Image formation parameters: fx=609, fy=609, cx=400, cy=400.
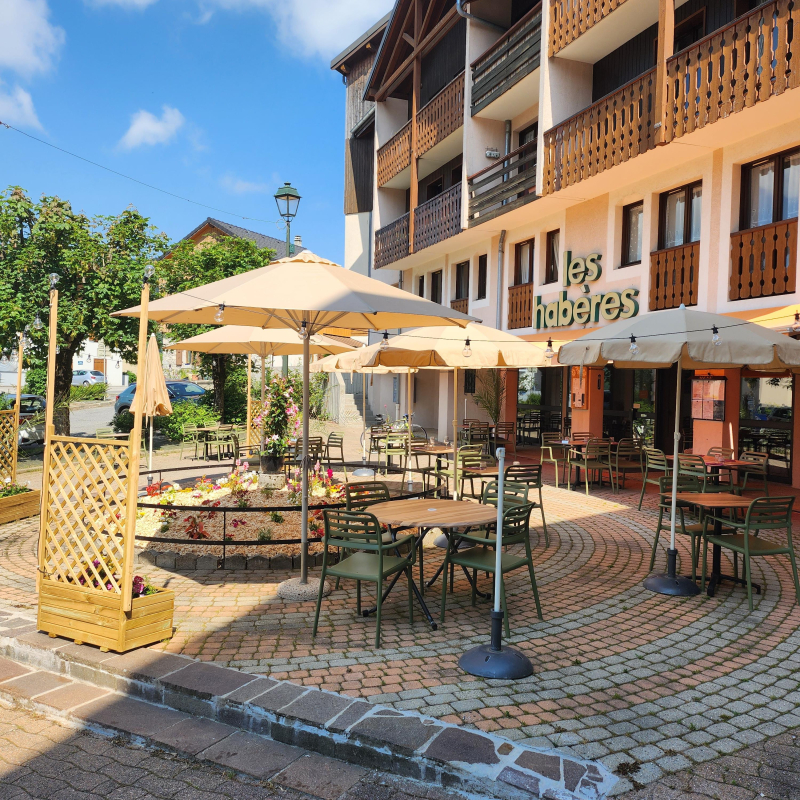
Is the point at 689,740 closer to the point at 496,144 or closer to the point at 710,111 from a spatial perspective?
the point at 710,111

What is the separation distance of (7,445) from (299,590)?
16.9 ft

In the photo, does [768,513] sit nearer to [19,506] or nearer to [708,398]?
[708,398]

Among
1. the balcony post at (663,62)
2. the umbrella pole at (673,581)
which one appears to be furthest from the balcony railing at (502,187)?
the umbrella pole at (673,581)

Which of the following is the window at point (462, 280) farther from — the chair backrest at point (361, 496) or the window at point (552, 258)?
the chair backrest at point (361, 496)

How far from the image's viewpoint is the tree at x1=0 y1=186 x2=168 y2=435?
12758mm

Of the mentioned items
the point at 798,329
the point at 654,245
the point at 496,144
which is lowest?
the point at 798,329

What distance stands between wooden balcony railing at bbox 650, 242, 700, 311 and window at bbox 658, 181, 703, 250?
241 millimetres

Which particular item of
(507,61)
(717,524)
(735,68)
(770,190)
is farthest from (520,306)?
(717,524)

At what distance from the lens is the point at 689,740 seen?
306cm

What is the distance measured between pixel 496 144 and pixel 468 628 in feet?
46.8

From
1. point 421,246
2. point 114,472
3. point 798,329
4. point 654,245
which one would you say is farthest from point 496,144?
point 114,472

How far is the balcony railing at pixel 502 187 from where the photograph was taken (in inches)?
522

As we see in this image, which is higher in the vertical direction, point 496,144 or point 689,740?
point 496,144

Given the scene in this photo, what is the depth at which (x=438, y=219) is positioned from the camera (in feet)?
56.5
